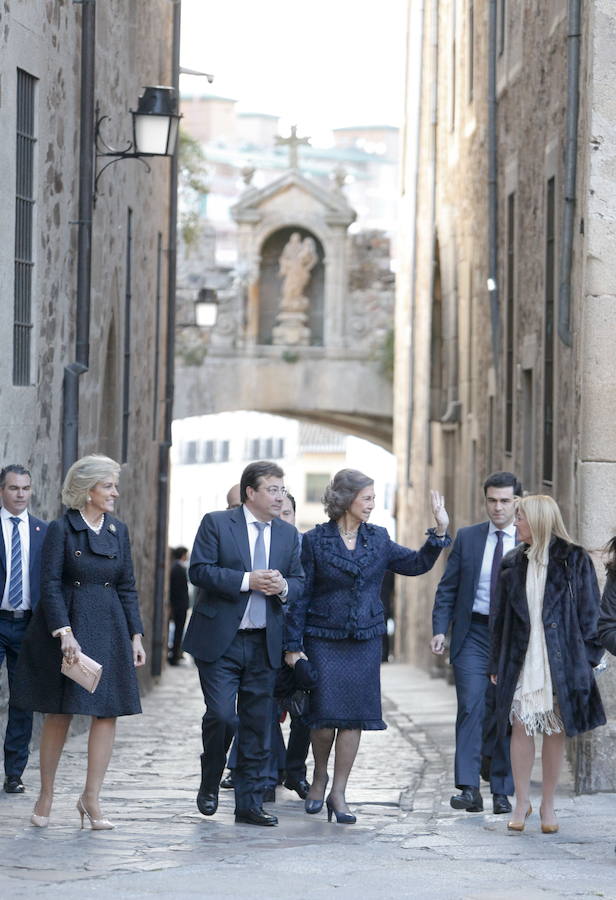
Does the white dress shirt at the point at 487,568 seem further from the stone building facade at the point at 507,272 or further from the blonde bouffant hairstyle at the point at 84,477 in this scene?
the blonde bouffant hairstyle at the point at 84,477

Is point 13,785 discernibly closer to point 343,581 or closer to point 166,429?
point 343,581

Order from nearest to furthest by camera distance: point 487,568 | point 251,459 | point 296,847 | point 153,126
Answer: point 296,847
point 487,568
point 153,126
point 251,459

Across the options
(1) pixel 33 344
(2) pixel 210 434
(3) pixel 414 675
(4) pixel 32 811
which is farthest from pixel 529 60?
(2) pixel 210 434

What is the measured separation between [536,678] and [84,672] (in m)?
1.82

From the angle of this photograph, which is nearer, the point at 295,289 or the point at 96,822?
the point at 96,822

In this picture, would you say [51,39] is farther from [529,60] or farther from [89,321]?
[529,60]

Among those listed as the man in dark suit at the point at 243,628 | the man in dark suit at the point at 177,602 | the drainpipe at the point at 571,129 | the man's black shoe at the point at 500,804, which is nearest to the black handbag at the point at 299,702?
the man in dark suit at the point at 243,628

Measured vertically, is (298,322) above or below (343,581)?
above

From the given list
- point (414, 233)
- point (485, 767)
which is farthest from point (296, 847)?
point (414, 233)

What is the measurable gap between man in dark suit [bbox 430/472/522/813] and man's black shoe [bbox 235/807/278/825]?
3.49ft

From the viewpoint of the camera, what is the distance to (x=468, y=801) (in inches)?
298

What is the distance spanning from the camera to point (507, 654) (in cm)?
688

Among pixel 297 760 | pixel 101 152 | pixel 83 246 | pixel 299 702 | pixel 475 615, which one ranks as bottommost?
pixel 297 760

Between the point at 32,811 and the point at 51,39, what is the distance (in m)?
4.89
